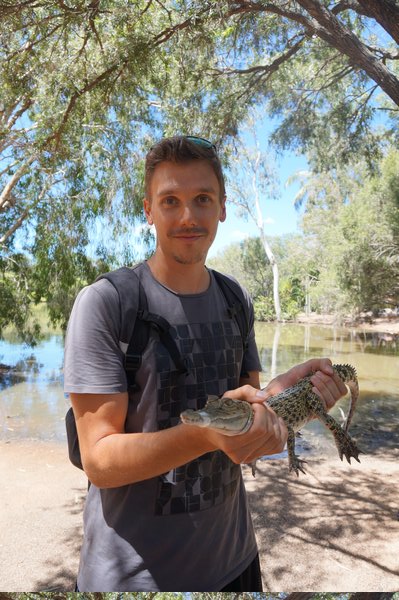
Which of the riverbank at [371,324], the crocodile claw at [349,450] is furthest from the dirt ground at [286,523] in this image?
the riverbank at [371,324]

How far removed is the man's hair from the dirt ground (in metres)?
3.28

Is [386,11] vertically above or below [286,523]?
above

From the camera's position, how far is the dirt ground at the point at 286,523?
373 centimetres

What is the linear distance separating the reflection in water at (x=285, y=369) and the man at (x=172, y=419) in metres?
6.23

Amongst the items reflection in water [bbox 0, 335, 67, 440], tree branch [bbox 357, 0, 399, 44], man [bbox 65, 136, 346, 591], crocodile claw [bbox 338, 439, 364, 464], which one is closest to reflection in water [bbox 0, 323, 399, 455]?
reflection in water [bbox 0, 335, 67, 440]

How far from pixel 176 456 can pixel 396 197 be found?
14.7 meters

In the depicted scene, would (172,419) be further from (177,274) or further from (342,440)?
(342,440)

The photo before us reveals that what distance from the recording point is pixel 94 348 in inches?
45.1

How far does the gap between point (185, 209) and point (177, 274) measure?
0.58 ft

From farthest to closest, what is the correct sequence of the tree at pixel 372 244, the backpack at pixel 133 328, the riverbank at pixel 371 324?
the riverbank at pixel 371 324 < the tree at pixel 372 244 < the backpack at pixel 133 328

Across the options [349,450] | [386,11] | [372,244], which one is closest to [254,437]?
[349,450]

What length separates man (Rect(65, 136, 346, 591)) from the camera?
1065mm

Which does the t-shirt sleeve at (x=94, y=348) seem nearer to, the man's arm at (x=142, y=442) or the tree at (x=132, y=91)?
the man's arm at (x=142, y=442)

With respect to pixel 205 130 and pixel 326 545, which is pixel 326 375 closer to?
pixel 326 545
